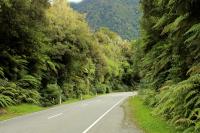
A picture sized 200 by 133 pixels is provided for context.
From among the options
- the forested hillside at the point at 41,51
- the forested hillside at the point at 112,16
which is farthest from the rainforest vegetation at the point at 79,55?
the forested hillside at the point at 112,16

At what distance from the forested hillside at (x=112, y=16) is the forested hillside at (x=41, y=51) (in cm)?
8373

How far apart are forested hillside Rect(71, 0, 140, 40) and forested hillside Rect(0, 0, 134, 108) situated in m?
83.7

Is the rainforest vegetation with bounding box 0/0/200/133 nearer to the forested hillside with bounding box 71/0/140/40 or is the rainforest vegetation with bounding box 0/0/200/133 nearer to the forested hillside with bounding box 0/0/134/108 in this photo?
the forested hillside with bounding box 0/0/134/108

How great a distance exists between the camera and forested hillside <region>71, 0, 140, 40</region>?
147 meters

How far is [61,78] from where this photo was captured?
4847cm

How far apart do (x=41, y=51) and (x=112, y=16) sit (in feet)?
377

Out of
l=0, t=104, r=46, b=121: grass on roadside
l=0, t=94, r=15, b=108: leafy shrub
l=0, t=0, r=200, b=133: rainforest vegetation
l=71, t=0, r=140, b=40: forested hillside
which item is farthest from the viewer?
l=71, t=0, r=140, b=40: forested hillside

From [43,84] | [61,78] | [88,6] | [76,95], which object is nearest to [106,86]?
[76,95]

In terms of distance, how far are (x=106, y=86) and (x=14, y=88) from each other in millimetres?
48709

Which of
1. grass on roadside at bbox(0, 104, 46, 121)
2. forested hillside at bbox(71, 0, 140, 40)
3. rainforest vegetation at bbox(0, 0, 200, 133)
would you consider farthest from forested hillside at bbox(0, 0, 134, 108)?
forested hillside at bbox(71, 0, 140, 40)

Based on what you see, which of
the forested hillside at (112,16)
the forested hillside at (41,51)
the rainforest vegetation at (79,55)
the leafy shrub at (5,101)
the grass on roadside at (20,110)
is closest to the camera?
the rainforest vegetation at (79,55)

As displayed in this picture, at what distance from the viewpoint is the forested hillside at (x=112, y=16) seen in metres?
147

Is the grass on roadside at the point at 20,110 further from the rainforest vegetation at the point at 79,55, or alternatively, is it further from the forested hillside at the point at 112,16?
the forested hillside at the point at 112,16

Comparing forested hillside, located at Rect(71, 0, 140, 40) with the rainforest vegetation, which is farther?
forested hillside, located at Rect(71, 0, 140, 40)
